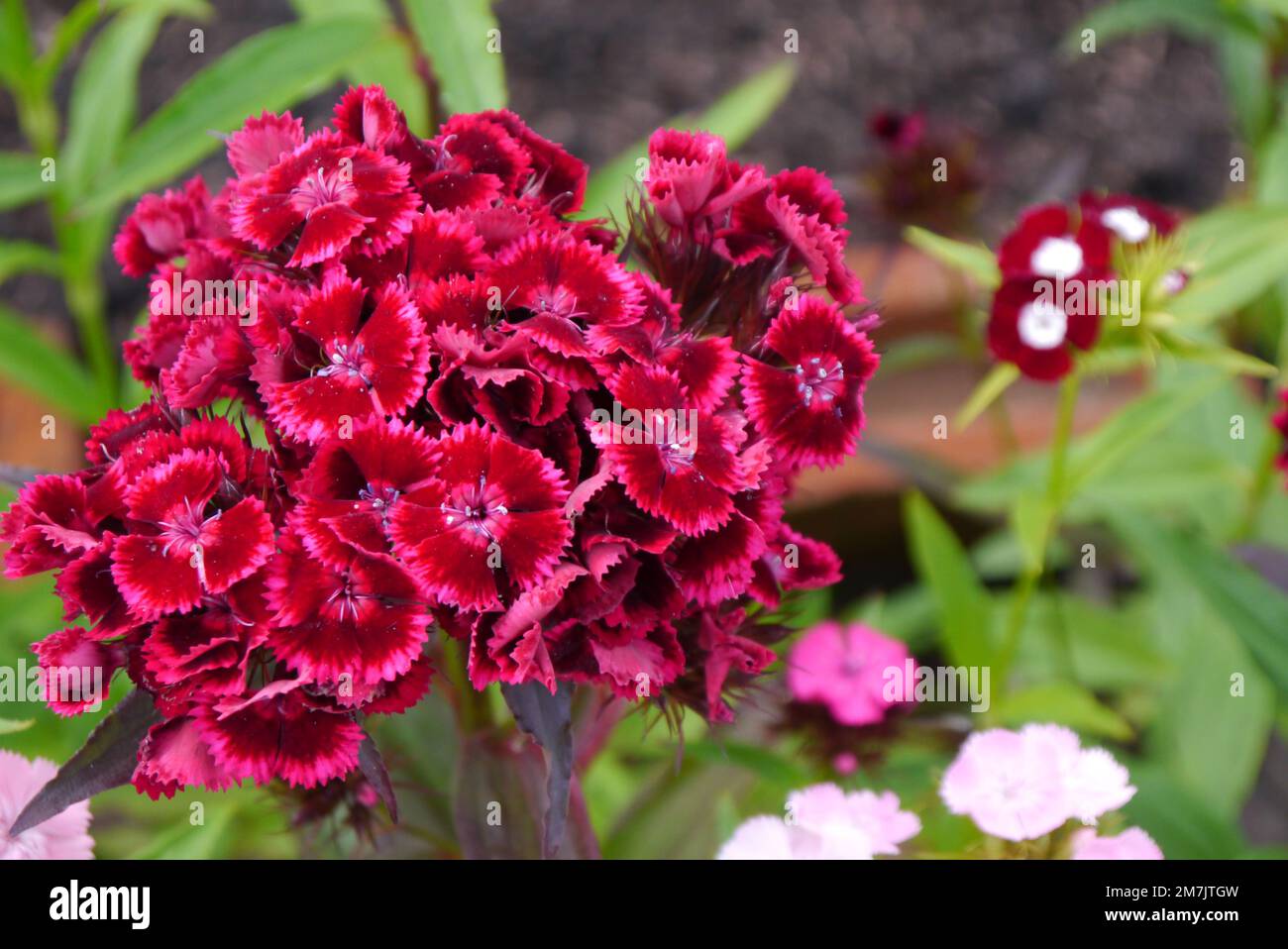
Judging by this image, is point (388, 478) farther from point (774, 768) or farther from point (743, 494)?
point (774, 768)

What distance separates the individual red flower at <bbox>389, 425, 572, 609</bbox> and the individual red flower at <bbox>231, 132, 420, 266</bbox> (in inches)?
5.7

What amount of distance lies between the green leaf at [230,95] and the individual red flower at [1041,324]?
676mm

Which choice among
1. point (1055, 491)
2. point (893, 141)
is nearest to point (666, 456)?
point (1055, 491)

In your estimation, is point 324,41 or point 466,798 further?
point 324,41

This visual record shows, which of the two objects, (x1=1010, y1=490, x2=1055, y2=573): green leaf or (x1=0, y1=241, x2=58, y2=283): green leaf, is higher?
(x1=0, y1=241, x2=58, y2=283): green leaf

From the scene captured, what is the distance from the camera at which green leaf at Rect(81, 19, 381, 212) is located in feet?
3.67

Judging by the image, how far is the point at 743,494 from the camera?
29.5 inches

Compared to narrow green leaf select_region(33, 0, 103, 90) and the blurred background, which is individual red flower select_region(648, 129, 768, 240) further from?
the blurred background

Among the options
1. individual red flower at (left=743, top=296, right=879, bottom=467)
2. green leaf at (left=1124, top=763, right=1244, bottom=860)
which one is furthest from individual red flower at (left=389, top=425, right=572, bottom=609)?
green leaf at (left=1124, top=763, right=1244, bottom=860)

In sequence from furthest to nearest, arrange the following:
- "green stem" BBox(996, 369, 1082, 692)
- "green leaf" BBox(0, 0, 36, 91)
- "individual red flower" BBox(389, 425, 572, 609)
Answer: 1. "green leaf" BBox(0, 0, 36, 91)
2. "green stem" BBox(996, 369, 1082, 692)
3. "individual red flower" BBox(389, 425, 572, 609)

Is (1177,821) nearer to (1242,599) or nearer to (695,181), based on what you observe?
(1242,599)
